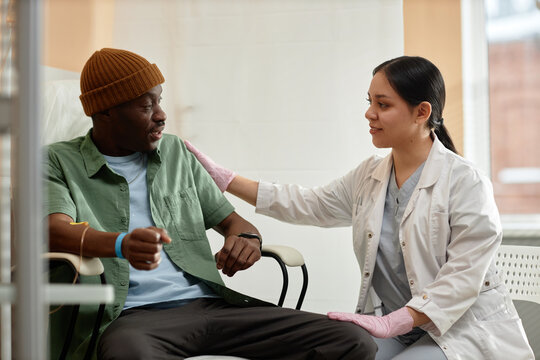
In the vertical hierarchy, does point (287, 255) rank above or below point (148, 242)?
below

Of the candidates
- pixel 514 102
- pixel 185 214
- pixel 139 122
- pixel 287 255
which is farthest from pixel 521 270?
pixel 139 122

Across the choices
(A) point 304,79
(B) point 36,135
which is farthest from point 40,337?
(A) point 304,79

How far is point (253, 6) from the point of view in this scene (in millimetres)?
2828

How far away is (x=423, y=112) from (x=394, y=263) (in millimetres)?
493

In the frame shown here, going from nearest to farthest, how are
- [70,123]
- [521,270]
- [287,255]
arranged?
[287,255]
[70,123]
[521,270]

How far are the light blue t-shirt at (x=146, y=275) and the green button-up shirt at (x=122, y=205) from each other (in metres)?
0.03

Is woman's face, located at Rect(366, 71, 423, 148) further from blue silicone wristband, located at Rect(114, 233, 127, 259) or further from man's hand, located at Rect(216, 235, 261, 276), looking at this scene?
blue silicone wristband, located at Rect(114, 233, 127, 259)

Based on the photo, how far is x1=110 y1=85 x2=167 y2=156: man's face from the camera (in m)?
1.93

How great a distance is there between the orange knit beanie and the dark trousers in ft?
2.11

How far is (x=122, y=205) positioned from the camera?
1.89 m

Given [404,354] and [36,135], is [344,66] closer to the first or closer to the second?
[404,354]

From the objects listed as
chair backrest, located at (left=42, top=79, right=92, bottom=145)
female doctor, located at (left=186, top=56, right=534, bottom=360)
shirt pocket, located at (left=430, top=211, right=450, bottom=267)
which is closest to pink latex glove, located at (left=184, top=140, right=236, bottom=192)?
female doctor, located at (left=186, top=56, right=534, bottom=360)

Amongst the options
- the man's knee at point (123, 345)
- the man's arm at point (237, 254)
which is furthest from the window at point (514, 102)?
the man's knee at point (123, 345)

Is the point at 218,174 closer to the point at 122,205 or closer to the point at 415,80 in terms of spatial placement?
the point at 122,205
